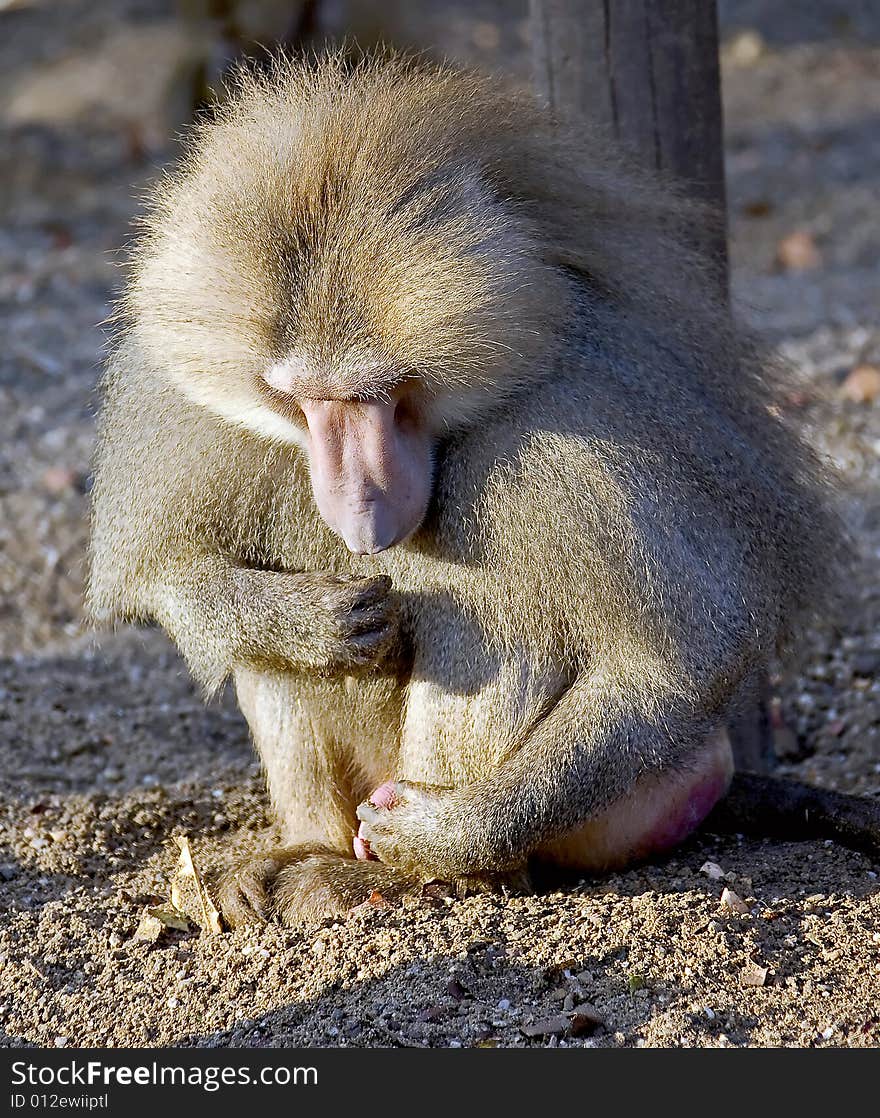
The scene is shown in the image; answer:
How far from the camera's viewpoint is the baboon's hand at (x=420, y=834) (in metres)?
3.00

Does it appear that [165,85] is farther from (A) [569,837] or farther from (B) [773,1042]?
(B) [773,1042]

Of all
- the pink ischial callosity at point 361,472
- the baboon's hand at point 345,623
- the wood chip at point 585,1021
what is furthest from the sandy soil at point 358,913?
the pink ischial callosity at point 361,472

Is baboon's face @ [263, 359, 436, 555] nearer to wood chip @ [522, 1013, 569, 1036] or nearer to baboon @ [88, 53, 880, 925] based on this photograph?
baboon @ [88, 53, 880, 925]

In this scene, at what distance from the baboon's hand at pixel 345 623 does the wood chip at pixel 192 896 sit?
1.85 feet

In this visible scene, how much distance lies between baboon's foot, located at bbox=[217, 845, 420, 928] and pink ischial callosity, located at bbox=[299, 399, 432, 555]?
32.0 inches

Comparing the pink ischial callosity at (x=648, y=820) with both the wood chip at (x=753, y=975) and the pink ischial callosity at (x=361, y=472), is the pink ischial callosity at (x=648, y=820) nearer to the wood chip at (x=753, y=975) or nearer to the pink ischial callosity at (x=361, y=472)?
the wood chip at (x=753, y=975)

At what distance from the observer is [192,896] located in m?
3.27

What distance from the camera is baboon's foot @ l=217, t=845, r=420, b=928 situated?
123 inches

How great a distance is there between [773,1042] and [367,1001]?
2.27 ft

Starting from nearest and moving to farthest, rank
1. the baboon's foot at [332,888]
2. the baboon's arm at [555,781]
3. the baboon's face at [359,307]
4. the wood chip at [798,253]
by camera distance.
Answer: the baboon's face at [359,307]
the baboon's arm at [555,781]
the baboon's foot at [332,888]
the wood chip at [798,253]

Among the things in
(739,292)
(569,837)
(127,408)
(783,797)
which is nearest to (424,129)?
(127,408)

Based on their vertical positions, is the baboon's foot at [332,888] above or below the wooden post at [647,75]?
below

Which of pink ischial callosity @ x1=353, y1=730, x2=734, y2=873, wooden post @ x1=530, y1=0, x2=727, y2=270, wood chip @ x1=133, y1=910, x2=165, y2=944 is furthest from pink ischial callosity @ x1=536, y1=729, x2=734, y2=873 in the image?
wooden post @ x1=530, y1=0, x2=727, y2=270

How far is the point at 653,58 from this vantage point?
3.62 metres
